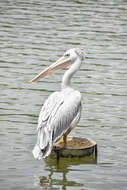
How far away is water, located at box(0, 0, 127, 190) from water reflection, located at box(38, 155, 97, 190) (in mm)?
13

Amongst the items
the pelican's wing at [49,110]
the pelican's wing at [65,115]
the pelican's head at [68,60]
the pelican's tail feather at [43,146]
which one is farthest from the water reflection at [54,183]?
the pelican's head at [68,60]

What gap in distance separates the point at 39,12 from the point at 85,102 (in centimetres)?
1317

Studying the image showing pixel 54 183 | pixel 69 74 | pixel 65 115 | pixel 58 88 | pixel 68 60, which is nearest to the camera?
pixel 54 183

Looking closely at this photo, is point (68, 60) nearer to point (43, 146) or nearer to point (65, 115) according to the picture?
point (65, 115)

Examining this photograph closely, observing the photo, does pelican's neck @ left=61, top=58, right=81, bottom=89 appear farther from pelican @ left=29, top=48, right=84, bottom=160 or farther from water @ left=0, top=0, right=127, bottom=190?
water @ left=0, top=0, right=127, bottom=190

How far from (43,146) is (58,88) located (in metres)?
5.18

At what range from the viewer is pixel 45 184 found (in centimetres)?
828

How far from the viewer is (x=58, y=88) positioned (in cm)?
1366

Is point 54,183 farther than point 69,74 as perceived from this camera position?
No

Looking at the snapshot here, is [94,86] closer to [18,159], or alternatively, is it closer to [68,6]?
[18,159]

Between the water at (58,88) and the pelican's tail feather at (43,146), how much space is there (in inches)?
11.0

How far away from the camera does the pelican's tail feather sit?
8.52 metres

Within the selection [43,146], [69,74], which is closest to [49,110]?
[43,146]

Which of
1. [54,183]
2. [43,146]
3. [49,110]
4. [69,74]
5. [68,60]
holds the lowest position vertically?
[54,183]
